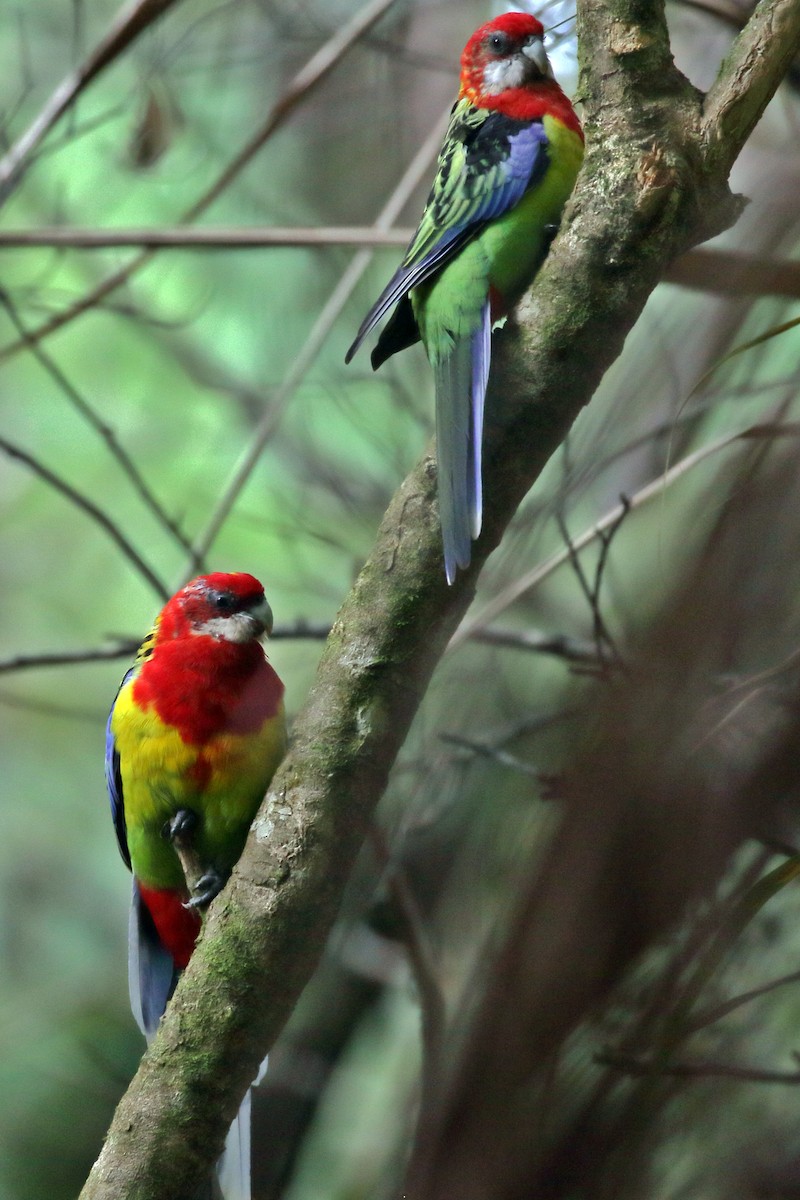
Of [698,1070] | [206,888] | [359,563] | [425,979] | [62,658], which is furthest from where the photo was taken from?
[359,563]

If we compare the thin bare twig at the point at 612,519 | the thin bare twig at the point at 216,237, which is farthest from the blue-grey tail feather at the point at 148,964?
the thin bare twig at the point at 216,237

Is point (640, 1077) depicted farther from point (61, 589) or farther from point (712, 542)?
point (61, 589)

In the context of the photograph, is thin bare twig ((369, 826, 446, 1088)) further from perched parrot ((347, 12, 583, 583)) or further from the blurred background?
perched parrot ((347, 12, 583, 583))

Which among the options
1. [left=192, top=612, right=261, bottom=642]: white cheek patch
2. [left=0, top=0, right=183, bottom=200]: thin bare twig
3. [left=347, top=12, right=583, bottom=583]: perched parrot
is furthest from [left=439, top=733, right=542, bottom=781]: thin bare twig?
[left=0, top=0, right=183, bottom=200]: thin bare twig

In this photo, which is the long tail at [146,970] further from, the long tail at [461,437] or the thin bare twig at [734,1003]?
the thin bare twig at [734,1003]

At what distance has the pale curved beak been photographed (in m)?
2.73

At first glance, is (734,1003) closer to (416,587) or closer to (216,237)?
(416,587)

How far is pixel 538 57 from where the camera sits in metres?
2.73

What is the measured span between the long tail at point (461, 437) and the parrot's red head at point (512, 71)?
0.68 metres

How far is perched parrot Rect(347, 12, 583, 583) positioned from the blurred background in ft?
1.12

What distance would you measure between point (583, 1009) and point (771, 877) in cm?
16

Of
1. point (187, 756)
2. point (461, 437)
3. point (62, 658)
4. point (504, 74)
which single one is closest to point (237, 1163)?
point (187, 756)

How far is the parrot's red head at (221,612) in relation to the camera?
285cm

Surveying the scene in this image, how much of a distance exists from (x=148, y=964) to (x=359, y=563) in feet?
4.85
